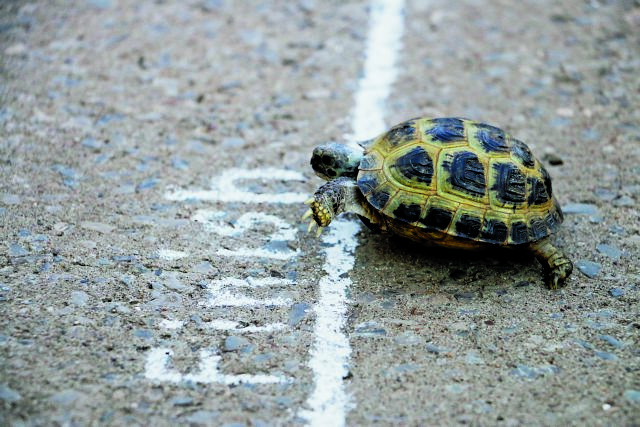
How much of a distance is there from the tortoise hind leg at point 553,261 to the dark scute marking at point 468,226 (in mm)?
451

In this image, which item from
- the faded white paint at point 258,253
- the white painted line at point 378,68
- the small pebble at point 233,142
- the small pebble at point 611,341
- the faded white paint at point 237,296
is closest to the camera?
the small pebble at point 611,341

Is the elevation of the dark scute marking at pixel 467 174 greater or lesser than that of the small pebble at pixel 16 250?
greater

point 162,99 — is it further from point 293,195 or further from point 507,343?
point 507,343

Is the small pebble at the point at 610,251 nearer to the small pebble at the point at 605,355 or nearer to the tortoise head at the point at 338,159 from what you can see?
the small pebble at the point at 605,355

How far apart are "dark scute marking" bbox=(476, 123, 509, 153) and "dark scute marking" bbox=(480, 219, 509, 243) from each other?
482 millimetres

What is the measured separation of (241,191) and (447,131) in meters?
1.66

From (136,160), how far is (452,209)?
2610 mm

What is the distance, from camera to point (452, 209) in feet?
14.7

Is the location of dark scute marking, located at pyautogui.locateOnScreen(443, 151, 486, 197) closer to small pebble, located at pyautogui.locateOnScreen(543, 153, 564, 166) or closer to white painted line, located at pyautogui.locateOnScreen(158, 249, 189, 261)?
small pebble, located at pyautogui.locateOnScreen(543, 153, 564, 166)

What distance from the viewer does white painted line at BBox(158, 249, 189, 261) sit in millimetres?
4750

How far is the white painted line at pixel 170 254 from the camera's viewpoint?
4750 mm

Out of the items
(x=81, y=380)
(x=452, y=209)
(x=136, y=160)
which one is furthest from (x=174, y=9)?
(x=81, y=380)

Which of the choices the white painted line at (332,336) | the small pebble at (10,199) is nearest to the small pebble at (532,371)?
the white painted line at (332,336)

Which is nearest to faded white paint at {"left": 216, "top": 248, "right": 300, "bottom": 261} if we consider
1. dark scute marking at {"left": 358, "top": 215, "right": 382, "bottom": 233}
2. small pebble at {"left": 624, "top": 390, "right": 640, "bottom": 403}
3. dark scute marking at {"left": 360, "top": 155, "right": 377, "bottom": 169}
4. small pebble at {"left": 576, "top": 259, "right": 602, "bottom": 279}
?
dark scute marking at {"left": 358, "top": 215, "right": 382, "bottom": 233}
